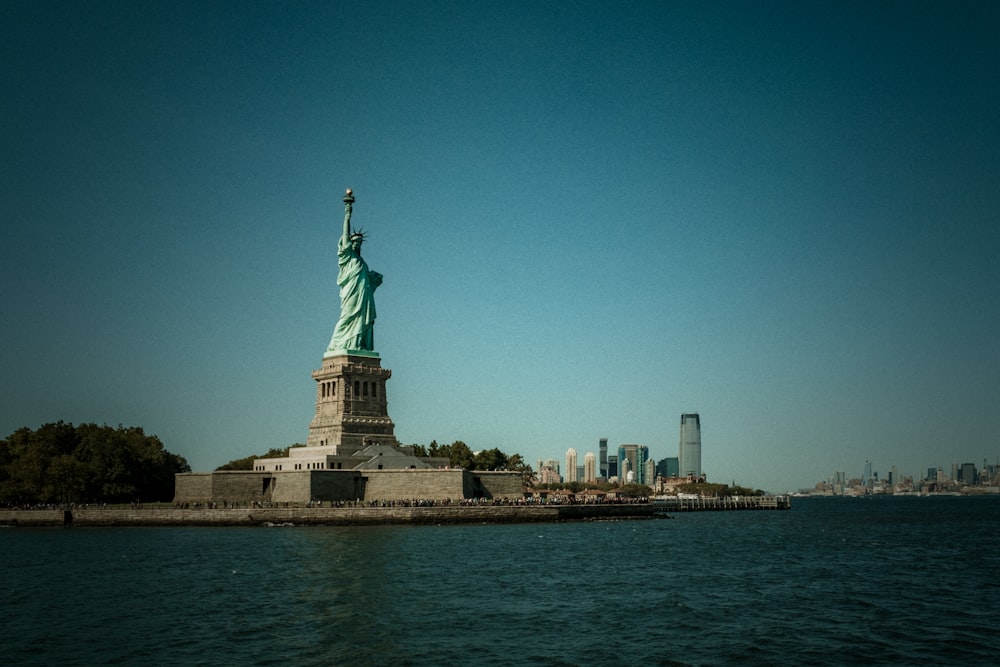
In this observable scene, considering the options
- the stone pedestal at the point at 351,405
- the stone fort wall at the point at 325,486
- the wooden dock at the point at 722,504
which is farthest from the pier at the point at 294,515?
the wooden dock at the point at 722,504

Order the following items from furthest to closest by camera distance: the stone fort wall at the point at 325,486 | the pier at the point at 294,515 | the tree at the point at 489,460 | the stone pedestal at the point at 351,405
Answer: the tree at the point at 489,460
the stone pedestal at the point at 351,405
the stone fort wall at the point at 325,486
the pier at the point at 294,515

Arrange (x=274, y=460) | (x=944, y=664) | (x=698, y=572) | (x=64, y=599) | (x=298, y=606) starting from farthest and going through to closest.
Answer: (x=274, y=460) → (x=698, y=572) → (x=64, y=599) → (x=298, y=606) → (x=944, y=664)

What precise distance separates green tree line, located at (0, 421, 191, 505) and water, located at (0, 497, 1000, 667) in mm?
22895

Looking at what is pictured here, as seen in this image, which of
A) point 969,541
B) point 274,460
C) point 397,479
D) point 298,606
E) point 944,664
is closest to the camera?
point 944,664

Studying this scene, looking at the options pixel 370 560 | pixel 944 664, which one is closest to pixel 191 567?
pixel 370 560

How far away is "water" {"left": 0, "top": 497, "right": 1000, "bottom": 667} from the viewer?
95.0 feet

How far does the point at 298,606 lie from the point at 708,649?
1472cm

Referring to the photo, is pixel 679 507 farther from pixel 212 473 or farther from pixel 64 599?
pixel 64 599

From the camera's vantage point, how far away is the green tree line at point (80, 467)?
283ft

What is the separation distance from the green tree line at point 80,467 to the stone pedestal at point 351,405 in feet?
47.8

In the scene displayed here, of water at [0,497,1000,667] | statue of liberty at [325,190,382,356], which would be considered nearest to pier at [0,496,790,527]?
water at [0,497,1000,667]

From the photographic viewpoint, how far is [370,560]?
50.6m

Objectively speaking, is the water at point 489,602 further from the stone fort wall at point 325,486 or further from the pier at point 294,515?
the stone fort wall at point 325,486

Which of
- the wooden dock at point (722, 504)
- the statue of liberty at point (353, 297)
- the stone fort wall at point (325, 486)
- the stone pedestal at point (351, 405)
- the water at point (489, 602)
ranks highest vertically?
the statue of liberty at point (353, 297)
